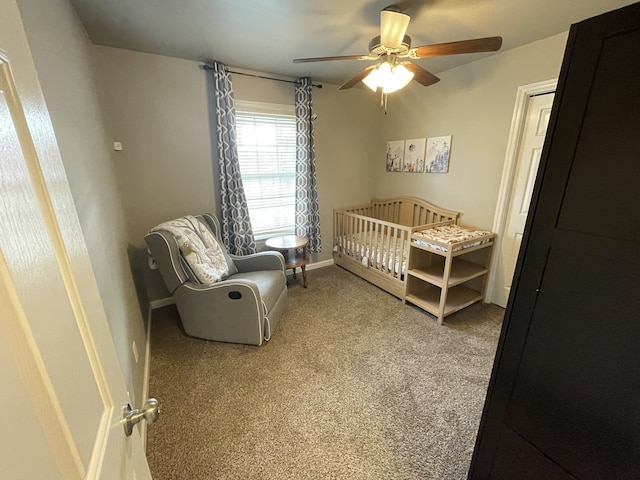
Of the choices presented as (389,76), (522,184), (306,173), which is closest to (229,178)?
(306,173)

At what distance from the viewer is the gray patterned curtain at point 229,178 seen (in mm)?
2604

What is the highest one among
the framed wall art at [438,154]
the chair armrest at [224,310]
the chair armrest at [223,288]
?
the framed wall art at [438,154]

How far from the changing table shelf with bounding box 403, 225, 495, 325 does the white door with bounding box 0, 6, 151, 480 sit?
93.2 inches

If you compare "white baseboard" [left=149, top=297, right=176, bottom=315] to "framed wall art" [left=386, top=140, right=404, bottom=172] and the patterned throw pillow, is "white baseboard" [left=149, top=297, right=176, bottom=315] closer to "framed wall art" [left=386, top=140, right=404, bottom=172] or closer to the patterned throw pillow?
the patterned throw pillow

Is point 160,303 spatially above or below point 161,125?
below

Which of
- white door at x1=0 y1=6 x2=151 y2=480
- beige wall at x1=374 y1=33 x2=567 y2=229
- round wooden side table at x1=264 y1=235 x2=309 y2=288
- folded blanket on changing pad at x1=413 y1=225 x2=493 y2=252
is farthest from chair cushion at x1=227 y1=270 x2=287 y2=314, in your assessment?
beige wall at x1=374 y1=33 x2=567 y2=229

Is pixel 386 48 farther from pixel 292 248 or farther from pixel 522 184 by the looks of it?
pixel 292 248

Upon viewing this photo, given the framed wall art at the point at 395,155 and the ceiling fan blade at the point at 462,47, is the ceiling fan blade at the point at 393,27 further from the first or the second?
the framed wall art at the point at 395,155

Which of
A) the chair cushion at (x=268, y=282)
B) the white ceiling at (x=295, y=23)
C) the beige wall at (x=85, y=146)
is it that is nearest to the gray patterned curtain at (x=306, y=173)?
the white ceiling at (x=295, y=23)

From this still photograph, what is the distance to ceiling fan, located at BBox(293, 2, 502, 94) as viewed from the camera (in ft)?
A: 4.96

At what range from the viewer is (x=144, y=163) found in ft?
8.26

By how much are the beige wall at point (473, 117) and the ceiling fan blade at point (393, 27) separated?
128cm

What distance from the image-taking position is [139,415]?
2.26 feet

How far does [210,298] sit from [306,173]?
6.06 ft
